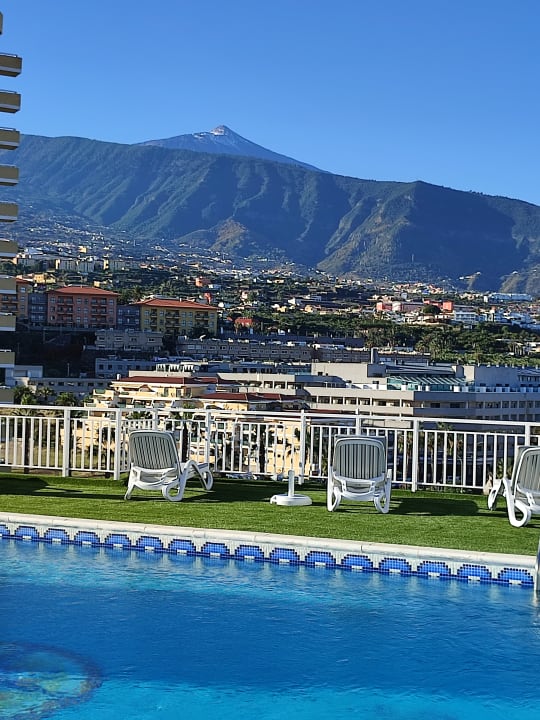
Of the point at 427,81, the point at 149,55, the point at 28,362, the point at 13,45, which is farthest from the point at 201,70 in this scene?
the point at 13,45

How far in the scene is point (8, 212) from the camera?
1150 inches

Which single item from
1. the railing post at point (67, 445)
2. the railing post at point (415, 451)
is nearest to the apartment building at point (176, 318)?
the railing post at point (67, 445)

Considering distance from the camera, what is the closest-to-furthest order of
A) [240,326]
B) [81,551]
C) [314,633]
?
1. [314,633]
2. [81,551]
3. [240,326]

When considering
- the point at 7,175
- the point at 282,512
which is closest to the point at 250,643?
the point at 282,512

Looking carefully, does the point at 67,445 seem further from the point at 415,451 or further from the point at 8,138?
the point at 8,138

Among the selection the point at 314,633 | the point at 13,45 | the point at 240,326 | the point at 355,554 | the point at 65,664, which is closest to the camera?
the point at 65,664

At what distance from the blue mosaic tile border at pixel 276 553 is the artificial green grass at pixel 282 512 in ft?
0.83

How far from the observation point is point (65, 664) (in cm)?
487

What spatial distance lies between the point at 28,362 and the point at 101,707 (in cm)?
10136

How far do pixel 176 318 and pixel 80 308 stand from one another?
12.2m

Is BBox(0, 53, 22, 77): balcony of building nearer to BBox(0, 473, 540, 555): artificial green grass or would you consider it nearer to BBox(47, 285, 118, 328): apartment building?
BBox(0, 473, 540, 555): artificial green grass

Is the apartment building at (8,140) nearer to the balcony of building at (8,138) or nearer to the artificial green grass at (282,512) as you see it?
the balcony of building at (8,138)

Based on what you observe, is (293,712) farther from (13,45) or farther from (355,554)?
(13,45)

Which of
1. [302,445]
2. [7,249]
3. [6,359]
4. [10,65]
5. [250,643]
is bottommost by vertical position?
[250,643]
